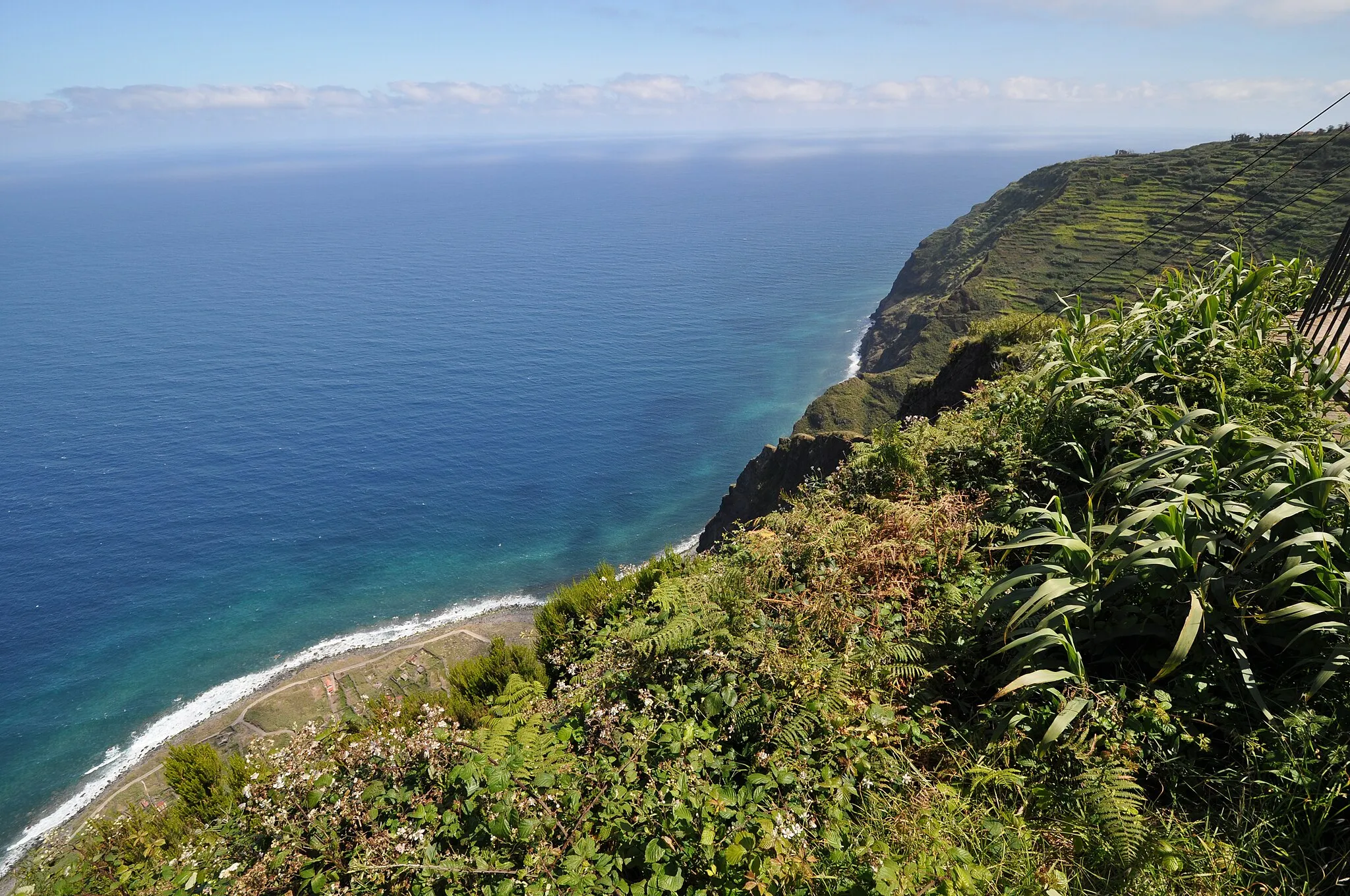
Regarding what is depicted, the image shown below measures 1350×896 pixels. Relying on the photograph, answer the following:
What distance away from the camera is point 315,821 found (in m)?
4.62

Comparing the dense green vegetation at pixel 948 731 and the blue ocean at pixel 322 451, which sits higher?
the dense green vegetation at pixel 948 731

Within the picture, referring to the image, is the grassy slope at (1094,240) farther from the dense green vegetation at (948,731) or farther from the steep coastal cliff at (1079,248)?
the dense green vegetation at (948,731)

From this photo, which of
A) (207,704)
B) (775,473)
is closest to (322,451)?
(207,704)

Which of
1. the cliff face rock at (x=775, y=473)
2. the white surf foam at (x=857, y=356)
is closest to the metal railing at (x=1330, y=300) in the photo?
the cliff face rock at (x=775, y=473)

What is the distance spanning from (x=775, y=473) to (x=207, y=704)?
36.0 metres

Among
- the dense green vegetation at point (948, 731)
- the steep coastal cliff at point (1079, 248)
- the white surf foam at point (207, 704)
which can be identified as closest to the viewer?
the dense green vegetation at point (948, 731)

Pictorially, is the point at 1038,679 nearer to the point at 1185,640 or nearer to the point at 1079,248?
the point at 1185,640

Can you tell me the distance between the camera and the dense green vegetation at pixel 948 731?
148 inches

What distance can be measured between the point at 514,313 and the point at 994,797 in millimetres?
113565

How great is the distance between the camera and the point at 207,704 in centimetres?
3750

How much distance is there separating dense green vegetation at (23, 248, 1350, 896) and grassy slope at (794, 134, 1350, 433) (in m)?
36.9

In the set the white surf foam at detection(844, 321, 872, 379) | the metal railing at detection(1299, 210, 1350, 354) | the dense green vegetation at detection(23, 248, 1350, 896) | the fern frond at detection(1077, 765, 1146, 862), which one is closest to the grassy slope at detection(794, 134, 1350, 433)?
the white surf foam at detection(844, 321, 872, 379)

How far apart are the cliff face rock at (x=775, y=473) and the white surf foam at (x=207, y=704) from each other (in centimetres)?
1454

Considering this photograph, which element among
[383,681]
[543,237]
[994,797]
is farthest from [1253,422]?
[543,237]
